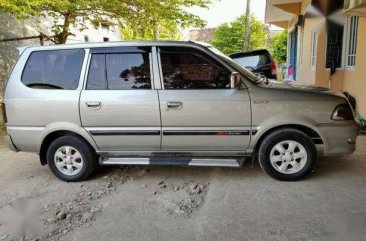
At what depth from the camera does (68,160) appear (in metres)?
5.24

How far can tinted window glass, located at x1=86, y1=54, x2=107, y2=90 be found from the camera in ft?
16.5

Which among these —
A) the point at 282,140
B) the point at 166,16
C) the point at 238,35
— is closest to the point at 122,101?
the point at 282,140

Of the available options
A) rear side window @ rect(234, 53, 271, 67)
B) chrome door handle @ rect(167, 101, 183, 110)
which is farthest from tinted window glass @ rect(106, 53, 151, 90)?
rear side window @ rect(234, 53, 271, 67)

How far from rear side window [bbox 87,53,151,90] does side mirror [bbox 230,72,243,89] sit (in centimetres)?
110

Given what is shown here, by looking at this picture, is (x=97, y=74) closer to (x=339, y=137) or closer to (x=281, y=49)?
(x=339, y=137)

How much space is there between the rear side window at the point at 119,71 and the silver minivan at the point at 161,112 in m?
0.01

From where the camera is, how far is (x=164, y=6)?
10.6 meters

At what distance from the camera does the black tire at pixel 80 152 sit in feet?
16.9

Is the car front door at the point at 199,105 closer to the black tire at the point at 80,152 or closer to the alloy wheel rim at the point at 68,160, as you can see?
the black tire at the point at 80,152

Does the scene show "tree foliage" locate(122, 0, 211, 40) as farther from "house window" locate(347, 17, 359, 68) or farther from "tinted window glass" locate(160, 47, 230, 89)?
"tinted window glass" locate(160, 47, 230, 89)

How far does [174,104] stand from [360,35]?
5.99m

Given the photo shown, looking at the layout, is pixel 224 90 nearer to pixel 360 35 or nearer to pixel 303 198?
pixel 303 198

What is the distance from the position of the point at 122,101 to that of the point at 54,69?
113cm

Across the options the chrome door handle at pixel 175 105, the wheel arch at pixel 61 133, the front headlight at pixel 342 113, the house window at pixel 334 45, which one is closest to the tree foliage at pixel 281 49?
the house window at pixel 334 45
